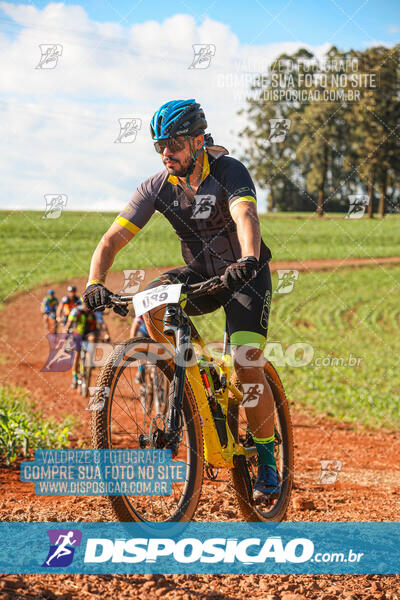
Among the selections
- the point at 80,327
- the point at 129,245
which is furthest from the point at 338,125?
the point at 80,327

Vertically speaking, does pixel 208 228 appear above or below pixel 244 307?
above

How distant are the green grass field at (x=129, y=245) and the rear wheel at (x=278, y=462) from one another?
2466 centimetres

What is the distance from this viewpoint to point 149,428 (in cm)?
348

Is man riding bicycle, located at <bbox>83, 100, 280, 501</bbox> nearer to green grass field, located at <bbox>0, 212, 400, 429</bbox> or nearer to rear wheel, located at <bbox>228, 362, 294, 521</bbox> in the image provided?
rear wheel, located at <bbox>228, 362, 294, 521</bbox>

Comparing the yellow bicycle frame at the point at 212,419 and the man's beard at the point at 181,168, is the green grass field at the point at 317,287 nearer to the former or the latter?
the yellow bicycle frame at the point at 212,419

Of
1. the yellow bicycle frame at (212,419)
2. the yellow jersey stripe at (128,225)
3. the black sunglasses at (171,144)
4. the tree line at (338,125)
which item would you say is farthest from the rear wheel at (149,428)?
the tree line at (338,125)

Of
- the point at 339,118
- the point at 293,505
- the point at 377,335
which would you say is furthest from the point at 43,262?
the point at 339,118

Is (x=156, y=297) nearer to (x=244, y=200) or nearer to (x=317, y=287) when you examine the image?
(x=244, y=200)

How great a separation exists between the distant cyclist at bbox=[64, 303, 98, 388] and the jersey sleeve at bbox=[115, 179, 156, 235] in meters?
8.08

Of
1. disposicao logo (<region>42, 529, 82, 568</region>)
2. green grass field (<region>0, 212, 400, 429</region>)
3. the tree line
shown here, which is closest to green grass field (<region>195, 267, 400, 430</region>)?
green grass field (<region>0, 212, 400, 429</region>)

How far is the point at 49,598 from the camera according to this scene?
287cm

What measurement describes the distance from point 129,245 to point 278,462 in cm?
3418

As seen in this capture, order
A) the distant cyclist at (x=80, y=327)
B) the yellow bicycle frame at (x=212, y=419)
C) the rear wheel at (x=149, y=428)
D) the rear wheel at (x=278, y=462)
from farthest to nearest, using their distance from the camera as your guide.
A: the distant cyclist at (x=80, y=327) → the rear wheel at (x=278, y=462) → the yellow bicycle frame at (x=212, y=419) → the rear wheel at (x=149, y=428)

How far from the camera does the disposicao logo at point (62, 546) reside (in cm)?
327
